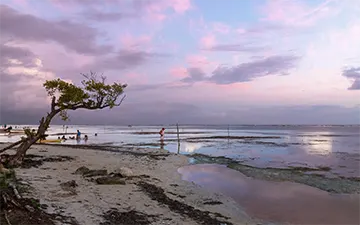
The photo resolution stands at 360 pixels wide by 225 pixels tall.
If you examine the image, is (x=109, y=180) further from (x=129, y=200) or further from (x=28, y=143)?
(x=28, y=143)

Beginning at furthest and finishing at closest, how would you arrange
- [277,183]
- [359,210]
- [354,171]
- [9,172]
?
[354,171] → [277,183] → [359,210] → [9,172]

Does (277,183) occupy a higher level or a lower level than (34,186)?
lower

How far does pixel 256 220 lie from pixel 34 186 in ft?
27.3

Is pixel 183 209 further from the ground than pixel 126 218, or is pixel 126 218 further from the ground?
pixel 126 218

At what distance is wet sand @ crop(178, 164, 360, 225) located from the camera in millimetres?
11562

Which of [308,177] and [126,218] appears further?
[308,177]

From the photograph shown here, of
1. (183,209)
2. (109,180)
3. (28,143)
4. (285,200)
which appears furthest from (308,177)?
(28,143)

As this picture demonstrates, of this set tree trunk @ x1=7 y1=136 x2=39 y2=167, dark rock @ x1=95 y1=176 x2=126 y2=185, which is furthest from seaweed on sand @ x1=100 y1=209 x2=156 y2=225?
dark rock @ x1=95 y1=176 x2=126 y2=185

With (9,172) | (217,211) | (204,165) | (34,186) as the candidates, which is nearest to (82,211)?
(9,172)

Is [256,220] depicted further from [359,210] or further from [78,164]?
[78,164]

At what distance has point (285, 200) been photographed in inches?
555

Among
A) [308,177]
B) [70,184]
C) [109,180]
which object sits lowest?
[308,177]

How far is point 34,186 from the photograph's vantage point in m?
11.1

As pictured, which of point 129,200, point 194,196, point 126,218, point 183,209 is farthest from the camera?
point 194,196
